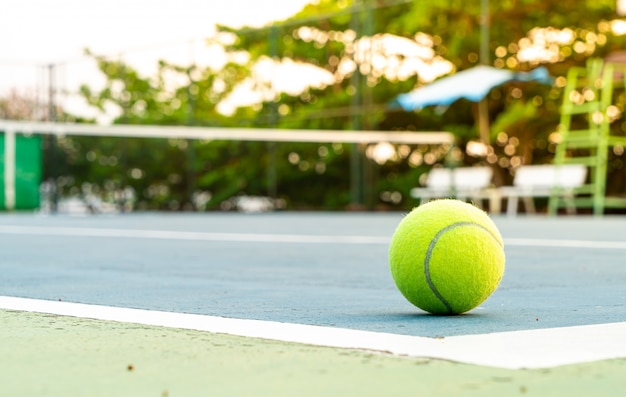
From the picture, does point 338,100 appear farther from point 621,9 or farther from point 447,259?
point 447,259

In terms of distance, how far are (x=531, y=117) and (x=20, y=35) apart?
37.3 feet

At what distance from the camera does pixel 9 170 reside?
20.3m

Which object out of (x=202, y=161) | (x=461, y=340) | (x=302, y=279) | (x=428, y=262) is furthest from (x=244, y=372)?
(x=202, y=161)

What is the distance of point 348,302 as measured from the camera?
4188 millimetres

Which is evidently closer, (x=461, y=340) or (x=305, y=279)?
(x=461, y=340)

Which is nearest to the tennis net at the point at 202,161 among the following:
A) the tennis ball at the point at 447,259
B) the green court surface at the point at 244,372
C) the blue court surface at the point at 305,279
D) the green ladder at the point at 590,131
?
the green ladder at the point at 590,131

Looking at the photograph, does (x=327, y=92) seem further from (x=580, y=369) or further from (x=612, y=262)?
(x=580, y=369)

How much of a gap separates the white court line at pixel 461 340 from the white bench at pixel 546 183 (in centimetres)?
1174

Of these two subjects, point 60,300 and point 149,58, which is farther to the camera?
point 149,58

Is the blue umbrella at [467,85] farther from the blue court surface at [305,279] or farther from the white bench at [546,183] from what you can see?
the blue court surface at [305,279]

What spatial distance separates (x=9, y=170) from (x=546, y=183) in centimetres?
1004

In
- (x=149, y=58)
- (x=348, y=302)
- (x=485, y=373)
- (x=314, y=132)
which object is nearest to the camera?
(x=485, y=373)

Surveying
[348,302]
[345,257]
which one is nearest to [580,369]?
[348,302]

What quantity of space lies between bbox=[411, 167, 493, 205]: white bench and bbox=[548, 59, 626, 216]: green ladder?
1.04 m
